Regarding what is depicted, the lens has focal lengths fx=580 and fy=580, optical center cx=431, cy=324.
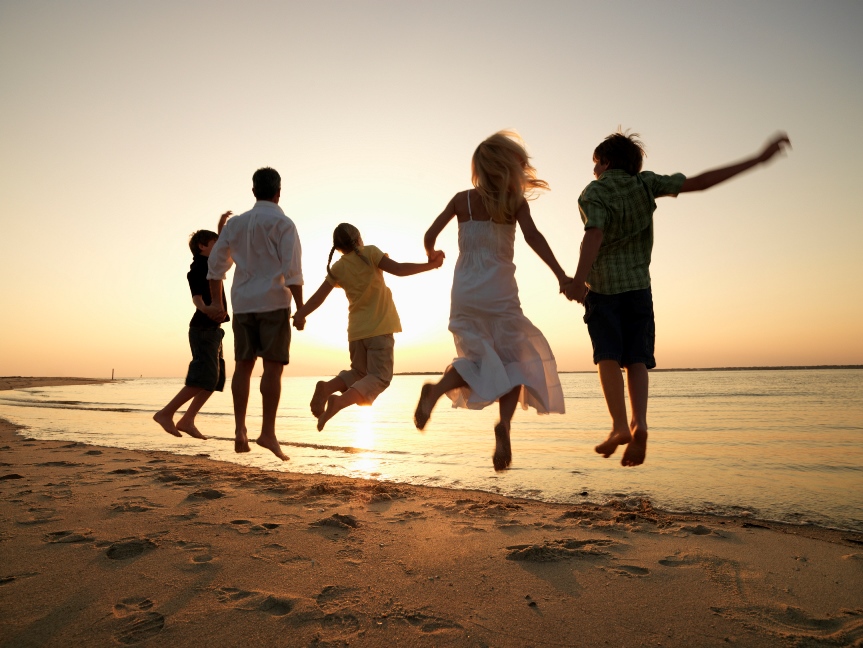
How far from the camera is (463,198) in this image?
425cm

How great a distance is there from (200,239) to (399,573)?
405cm

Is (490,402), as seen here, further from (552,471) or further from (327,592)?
(552,471)

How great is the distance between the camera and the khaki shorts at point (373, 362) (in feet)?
18.3

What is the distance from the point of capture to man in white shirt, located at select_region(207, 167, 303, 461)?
512cm

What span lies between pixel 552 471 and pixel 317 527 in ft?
15.8

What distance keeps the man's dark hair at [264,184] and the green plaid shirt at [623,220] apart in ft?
9.25

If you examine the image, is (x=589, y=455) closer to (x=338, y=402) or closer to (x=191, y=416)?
(x=338, y=402)

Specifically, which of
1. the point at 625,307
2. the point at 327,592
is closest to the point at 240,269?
the point at 327,592

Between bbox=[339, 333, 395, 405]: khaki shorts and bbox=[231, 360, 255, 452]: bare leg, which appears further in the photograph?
bbox=[339, 333, 395, 405]: khaki shorts

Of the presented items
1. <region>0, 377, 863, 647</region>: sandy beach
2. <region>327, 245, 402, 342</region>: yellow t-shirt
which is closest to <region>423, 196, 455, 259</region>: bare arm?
<region>327, 245, 402, 342</region>: yellow t-shirt

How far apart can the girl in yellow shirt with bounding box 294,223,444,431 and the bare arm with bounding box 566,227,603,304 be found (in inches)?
84.1

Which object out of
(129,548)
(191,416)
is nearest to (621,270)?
(129,548)

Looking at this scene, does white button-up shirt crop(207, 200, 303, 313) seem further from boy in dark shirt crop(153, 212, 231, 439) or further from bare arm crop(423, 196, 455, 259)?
bare arm crop(423, 196, 455, 259)

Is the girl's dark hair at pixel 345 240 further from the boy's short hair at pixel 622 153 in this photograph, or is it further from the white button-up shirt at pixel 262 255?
the boy's short hair at pixel 622 153
